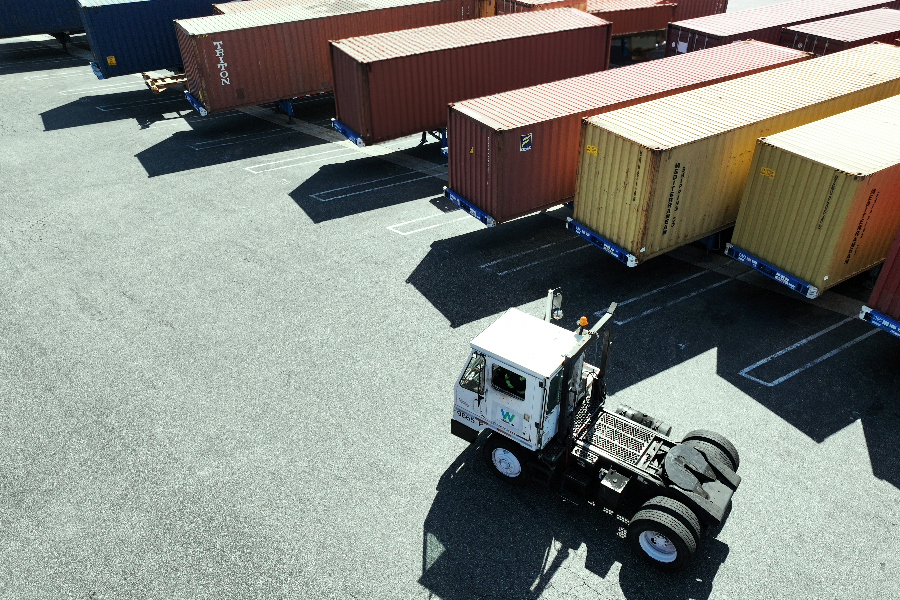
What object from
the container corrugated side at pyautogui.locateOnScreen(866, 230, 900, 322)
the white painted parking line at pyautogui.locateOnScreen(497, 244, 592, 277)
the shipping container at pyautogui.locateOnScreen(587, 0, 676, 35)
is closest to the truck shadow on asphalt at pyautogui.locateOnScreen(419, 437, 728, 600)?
the container corrugated side at pyautogui.locateOnScreen(866, 230, 900, 322)

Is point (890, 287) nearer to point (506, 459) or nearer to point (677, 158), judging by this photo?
point (677, 158)

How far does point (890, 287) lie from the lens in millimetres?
12852

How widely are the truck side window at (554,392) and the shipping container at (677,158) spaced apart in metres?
6.49

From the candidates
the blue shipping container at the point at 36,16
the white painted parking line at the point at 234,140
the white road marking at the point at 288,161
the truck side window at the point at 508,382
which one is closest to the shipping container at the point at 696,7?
the white road marking at the point at 288,161

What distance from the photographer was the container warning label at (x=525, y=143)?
16.5 m

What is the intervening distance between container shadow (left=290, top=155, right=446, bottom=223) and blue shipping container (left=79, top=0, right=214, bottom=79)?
12390 mm

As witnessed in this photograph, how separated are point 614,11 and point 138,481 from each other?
31.0m

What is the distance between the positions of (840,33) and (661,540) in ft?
82.6

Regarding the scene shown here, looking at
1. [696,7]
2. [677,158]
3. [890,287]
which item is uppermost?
[677,158]

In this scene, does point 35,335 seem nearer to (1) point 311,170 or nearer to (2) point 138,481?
(2) point 138,481

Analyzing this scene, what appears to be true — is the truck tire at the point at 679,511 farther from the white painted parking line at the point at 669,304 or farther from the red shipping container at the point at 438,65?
the red shipping container at the point at 438,65

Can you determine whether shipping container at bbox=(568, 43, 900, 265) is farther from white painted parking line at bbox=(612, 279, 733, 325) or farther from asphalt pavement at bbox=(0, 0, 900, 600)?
asphalt pavement at bbox=(0, 0, 900, 600)

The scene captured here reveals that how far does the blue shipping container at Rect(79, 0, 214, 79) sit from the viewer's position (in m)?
28.2

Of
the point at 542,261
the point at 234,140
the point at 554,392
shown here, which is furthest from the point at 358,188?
the point at 554,392
